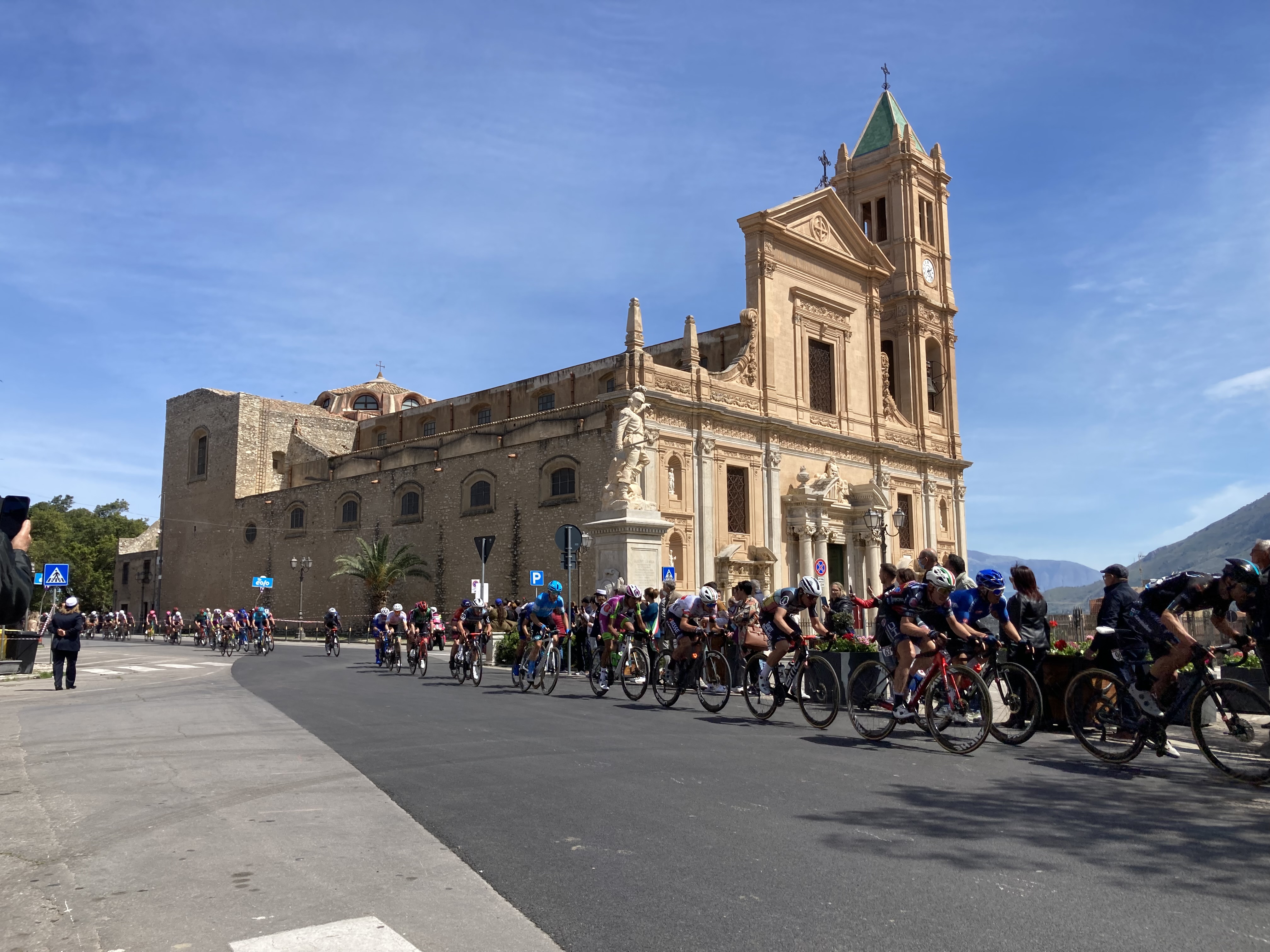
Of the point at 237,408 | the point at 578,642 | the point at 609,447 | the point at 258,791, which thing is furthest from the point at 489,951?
the point at 237,408

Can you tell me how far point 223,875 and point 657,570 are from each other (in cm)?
2082

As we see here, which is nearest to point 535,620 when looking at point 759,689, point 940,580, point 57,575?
point 759,689

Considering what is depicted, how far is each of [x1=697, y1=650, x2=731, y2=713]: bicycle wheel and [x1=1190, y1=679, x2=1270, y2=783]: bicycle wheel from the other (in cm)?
525

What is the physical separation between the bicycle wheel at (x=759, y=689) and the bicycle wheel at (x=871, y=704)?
1224 mm

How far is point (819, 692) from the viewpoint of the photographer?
1058 centimetres

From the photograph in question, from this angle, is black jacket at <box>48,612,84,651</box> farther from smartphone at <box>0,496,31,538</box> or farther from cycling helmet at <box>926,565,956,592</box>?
smartphone at <box>0,496,31,538</box>

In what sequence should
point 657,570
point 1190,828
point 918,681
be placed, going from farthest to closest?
1. point 657,570
2. point 918,681
3. point 1190,828

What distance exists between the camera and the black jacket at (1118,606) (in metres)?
8.54

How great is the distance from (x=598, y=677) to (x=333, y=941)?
10899 millimetres

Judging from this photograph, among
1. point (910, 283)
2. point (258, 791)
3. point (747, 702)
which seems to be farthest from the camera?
point (910, 283)

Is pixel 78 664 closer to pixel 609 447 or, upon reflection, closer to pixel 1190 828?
pixel 609 447

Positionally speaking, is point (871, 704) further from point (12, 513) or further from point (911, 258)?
point (911, 258)

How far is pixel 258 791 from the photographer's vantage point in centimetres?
703

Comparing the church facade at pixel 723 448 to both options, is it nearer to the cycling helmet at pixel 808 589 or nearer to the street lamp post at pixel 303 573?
the street lamp post at pixel 303 573
